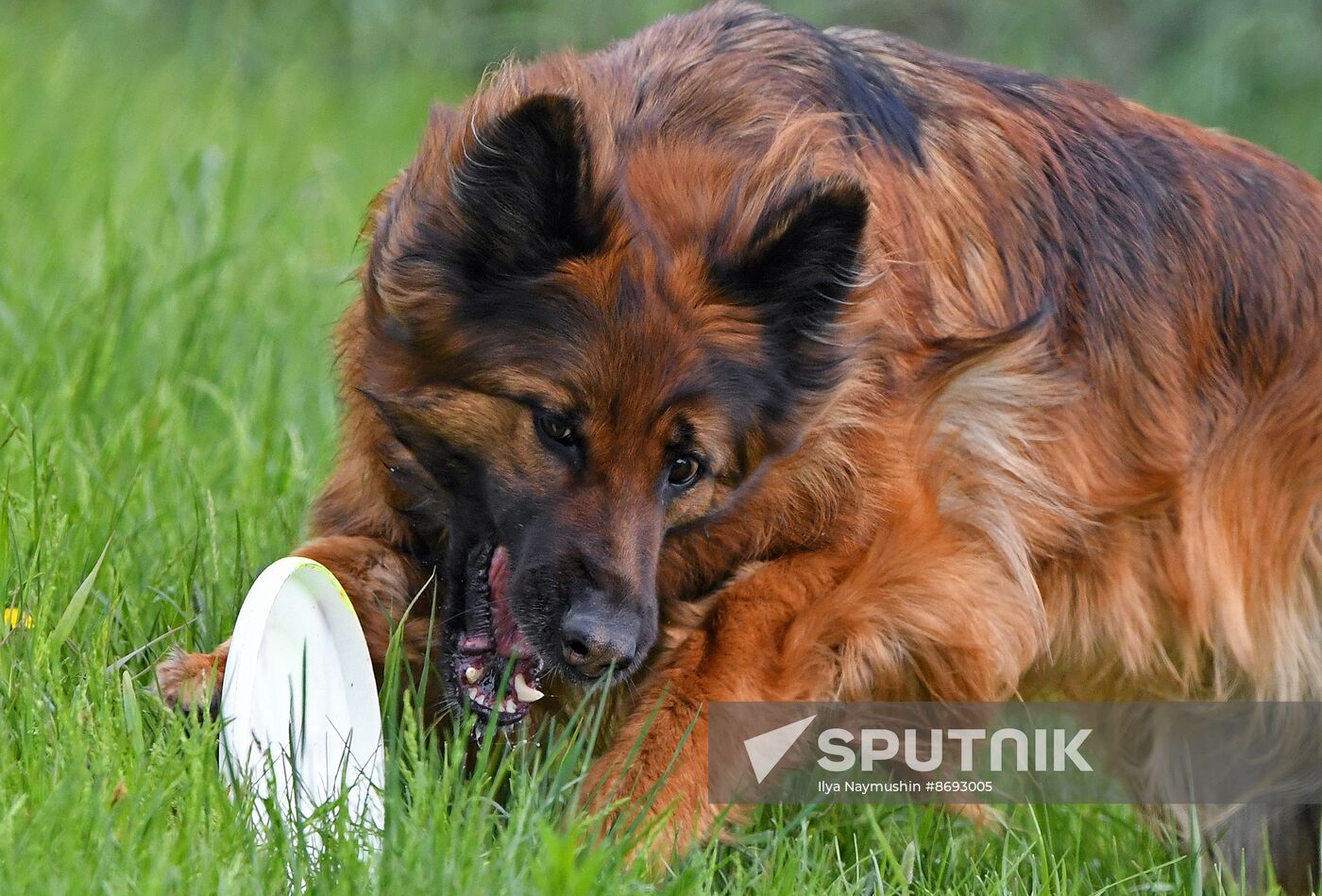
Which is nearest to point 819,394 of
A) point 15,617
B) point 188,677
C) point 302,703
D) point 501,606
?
point 501,606

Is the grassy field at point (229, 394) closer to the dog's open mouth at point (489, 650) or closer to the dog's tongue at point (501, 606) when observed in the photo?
the dog's open mouth at point (489, 650)

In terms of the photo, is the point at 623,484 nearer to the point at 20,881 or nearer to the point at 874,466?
the point at 874,466

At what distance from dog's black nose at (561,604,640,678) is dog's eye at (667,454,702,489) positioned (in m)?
0.30

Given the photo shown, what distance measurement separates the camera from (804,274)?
3.19 metres

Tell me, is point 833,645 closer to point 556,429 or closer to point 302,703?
point 556,429

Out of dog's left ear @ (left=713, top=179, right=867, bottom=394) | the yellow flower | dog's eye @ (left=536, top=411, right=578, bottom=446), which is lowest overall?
the yellow flower

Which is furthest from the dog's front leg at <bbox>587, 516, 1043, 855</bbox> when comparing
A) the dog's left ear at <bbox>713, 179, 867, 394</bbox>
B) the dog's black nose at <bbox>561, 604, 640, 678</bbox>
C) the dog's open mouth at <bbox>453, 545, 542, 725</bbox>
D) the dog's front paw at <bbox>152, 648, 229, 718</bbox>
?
the dog's front paw at <bbox>152, 648, 229, 718</bbox>

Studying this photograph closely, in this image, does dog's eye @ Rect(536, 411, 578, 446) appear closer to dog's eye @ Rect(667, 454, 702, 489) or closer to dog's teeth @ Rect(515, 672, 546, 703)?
dog's eye @ Rect(667, 454, 702, 489)

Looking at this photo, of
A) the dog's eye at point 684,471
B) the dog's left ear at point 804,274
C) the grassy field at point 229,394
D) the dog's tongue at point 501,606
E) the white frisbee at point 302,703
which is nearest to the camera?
the grassy field at point 229,394

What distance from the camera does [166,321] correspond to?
533cm

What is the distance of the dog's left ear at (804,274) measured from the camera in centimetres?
306

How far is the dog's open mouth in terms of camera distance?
3.29 metres

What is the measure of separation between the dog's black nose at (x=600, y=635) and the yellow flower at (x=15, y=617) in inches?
42.6


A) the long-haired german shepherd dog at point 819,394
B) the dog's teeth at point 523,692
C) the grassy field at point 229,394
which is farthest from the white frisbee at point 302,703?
the dog's teeth at point 523,692
